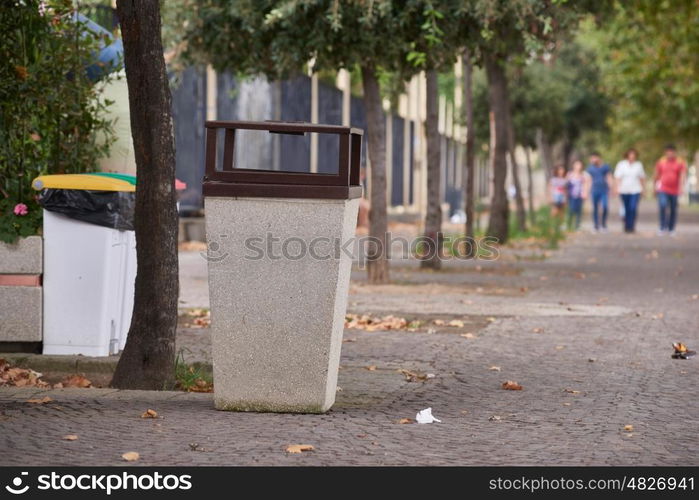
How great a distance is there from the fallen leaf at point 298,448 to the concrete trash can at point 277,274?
0.92 m

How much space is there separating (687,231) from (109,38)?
27.2 m

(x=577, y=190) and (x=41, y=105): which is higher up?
(x=41, y=105)

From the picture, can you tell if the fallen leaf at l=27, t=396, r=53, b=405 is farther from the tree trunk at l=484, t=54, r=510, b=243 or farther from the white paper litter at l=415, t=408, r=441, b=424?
the tree trunk at l=484, t=54, r=510, b=243

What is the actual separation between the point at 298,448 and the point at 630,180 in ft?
87.6

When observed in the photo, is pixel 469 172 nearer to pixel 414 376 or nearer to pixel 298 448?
pixel 414 376

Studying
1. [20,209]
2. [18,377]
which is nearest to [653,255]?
[20,209]

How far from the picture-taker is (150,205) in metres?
8.62

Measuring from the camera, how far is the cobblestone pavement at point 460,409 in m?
6.69

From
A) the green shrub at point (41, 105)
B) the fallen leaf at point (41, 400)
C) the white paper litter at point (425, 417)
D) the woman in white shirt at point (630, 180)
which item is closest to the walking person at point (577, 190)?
the woman in white shirt at point (630, 180)

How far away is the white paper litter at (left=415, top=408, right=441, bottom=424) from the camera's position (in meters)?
7.66

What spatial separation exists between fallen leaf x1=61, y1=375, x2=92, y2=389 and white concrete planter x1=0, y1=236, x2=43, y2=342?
611 millimetres

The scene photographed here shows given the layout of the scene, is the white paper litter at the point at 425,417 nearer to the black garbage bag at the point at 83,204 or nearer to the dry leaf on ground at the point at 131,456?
the dry leaf on ground at the point at 131,456

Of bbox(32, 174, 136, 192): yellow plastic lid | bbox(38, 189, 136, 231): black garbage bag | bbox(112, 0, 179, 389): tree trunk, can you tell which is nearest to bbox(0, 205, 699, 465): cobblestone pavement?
bbox(112, 0, 179, 389): tree trunk

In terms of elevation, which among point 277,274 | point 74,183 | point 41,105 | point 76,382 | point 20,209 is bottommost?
point 76,382
